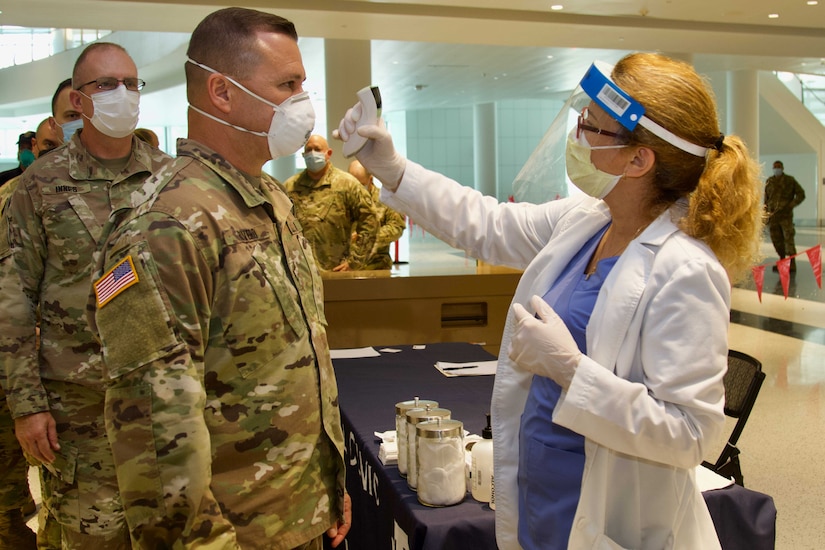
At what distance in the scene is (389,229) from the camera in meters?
5.98

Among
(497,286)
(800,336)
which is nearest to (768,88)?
(800,336)

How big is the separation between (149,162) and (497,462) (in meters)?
1.61

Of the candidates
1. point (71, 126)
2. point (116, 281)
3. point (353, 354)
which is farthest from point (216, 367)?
point (353, 354)

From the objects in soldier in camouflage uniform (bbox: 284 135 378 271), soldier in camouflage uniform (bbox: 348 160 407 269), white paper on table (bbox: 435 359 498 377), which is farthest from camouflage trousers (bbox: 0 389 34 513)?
soldier in camouflage uniform (bbox: 348 160 407 269)

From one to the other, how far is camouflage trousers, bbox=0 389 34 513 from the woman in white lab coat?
6.31 feet

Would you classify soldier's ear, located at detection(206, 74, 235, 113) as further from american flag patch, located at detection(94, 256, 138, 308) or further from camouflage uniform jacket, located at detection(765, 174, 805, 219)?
camouflage uniform jacket, located at detection(765, 174, 805, 219)

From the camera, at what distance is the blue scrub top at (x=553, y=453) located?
1.46 meters

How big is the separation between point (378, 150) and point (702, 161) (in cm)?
67

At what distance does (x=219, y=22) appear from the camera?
1453 millimetres

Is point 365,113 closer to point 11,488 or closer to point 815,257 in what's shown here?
point 11,488

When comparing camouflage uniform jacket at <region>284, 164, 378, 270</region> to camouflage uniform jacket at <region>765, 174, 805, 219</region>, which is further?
camouflage uniform jacket at <region>765, 174, 805, 219</region>

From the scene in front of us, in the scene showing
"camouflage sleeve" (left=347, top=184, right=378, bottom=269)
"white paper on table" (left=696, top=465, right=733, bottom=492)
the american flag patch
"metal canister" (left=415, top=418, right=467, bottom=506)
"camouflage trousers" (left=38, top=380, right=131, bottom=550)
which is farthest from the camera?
"camouflage sleeve" (left=347, top=184, right=378, bottom=269)

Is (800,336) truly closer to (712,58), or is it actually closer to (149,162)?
(149,162)

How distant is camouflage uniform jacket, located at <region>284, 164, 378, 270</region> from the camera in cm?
554
